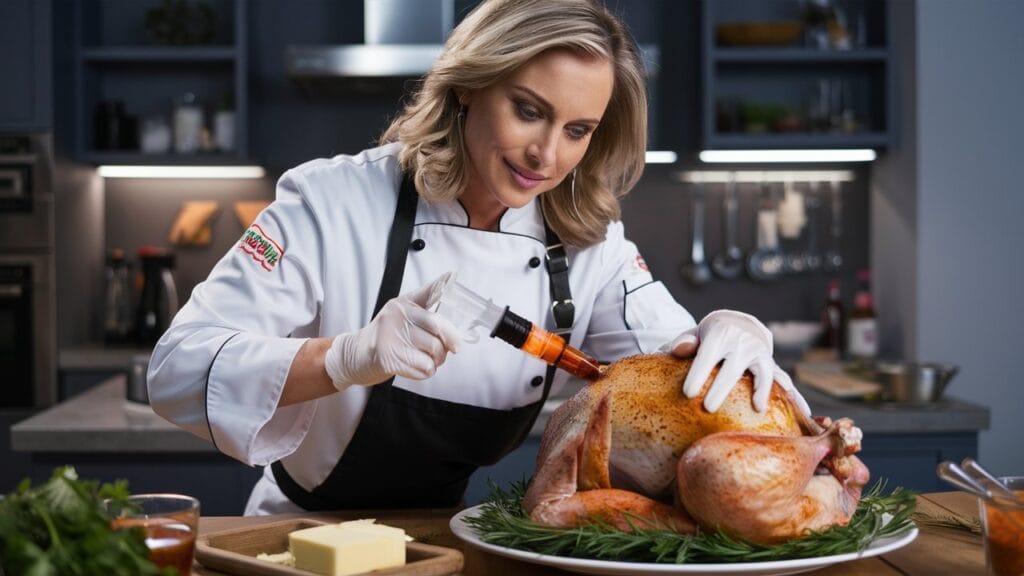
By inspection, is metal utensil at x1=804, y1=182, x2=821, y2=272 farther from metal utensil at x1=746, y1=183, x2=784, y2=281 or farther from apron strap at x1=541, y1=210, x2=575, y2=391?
apron strap at x1=541, y1=210, x2=575, y2=391

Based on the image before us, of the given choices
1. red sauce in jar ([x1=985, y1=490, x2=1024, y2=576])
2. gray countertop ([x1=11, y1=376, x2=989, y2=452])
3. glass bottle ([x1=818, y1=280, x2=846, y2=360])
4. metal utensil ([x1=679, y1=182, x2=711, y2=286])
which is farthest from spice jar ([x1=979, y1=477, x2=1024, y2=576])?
metal utensil ([x1=679, y1=182, x2=711, y2=286])

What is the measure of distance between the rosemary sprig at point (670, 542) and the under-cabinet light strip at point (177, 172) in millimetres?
3300

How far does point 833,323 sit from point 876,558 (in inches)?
117

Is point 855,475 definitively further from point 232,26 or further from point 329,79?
point 232,26

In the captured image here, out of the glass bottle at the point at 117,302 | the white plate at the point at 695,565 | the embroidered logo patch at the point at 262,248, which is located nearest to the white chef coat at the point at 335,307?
the embroidered logo patch at the point at 262,248

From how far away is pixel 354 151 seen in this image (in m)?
4.17

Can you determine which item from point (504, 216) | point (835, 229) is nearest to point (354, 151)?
point (835, 229)

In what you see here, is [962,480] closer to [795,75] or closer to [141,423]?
[141,423]

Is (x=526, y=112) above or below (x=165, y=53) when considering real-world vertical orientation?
below

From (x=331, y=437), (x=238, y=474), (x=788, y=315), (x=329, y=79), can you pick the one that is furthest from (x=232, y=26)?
(x=331, y=437)

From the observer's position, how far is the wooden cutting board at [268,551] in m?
1.03

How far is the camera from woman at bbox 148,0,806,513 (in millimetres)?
1360

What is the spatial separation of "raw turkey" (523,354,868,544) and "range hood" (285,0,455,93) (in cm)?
249

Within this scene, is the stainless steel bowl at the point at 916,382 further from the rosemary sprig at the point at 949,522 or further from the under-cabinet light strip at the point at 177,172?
the under-cabinet light strip at the point at 177,172
